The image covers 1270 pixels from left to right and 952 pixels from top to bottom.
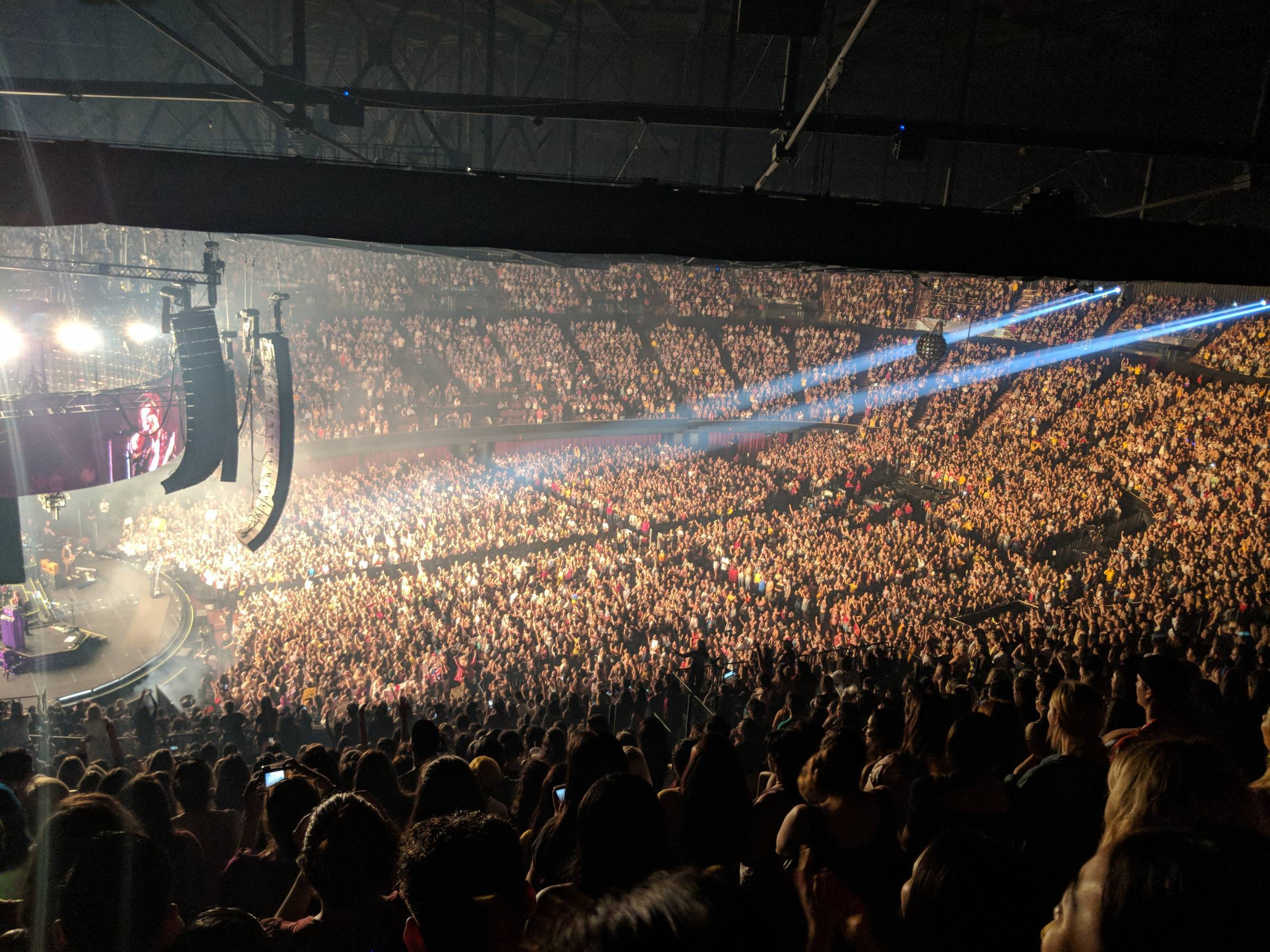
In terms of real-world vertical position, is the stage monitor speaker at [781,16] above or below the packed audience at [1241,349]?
below

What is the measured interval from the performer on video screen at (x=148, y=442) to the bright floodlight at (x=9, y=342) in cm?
446

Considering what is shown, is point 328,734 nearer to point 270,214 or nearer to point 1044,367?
point 270,214

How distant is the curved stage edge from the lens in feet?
43.4

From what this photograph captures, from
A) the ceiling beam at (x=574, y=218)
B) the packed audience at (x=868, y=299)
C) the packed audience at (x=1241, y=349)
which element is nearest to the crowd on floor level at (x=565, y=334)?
the packed audience at (x=868, y=299)

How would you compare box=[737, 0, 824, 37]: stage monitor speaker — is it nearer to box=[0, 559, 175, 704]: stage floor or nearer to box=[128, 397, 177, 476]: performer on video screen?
box=[128, 397, 177, 476]: performer on video screen

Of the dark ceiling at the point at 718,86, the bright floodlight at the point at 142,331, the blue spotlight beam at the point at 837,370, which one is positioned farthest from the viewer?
the blue spotlight beam at the point at 837,370

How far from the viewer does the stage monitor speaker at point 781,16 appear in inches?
175

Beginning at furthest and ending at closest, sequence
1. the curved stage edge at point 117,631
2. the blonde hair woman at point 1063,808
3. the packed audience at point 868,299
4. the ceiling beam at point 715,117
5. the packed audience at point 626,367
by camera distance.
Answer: the packed audience at point 626,367
the packed audience at point 868,299
the curved stage edge at point 117,631
the ceiling beam at point 715,117
the blonde hair woman at point 1063,808

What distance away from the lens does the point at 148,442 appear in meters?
11.9

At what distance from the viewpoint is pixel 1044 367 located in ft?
78.4

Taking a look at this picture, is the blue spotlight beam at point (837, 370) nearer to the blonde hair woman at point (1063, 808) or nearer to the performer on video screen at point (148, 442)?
the performer on video screen at point (148, 442)

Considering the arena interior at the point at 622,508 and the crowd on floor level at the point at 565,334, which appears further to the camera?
the crowd on floor level at the point at 565,334

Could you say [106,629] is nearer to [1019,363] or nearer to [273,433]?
[273,433]

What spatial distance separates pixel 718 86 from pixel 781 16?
549cm
